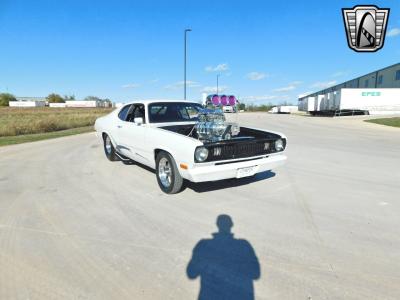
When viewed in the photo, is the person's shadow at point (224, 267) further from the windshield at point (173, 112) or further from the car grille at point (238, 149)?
the windshield at point (173, 112)

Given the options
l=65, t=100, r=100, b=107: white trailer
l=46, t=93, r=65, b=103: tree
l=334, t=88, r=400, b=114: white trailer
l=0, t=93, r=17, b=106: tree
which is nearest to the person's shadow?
l=334, t=88, r=400, b=114: white trailer

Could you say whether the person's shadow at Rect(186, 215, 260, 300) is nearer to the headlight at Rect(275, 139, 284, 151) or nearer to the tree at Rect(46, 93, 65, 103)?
the headlight at Rect(275, 139, 284, 151)

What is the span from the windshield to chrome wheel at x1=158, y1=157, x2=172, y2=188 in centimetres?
106

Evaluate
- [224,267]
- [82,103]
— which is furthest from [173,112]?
[82,103]

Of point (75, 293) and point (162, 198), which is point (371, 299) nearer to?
point (75, 293)

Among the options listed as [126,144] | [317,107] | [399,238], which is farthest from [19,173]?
[317,107]

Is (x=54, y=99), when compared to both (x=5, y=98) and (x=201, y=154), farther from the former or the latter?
(x=201, y=154)

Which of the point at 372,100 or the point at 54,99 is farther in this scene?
the point at 54,99

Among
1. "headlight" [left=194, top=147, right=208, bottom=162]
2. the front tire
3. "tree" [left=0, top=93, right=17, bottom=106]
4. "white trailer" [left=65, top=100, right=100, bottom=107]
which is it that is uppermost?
"tree" [left=0, top=93, right=17, bottom=106]

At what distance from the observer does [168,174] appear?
15.9 ft

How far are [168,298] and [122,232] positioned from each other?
1353 mm

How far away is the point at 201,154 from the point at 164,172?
3.67ft

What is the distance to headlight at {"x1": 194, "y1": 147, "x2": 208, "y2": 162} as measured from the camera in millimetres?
4020

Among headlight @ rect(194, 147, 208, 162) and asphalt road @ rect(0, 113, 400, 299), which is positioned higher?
headlight @ rect(194, 147, 208, 162)
